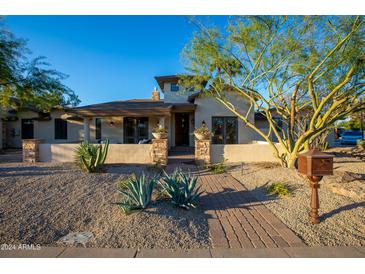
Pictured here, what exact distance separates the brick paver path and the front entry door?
367 inches

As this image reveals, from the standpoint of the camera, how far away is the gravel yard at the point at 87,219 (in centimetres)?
328

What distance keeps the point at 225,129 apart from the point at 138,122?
257 inches

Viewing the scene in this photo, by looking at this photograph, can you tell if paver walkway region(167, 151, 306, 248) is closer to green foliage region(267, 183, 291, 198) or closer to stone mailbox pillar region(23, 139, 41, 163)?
green foliage region(267, 183, 291, 198)

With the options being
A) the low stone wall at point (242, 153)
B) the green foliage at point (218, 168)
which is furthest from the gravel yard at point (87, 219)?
the low stone wall at point (242, 153)

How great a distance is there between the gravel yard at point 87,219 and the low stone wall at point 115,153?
3697 mm

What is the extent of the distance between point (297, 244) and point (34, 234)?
456 cm

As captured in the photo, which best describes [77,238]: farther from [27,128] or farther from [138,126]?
[27,128]

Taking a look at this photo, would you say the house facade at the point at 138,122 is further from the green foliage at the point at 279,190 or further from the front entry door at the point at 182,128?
the green foliage at the point at 279,190

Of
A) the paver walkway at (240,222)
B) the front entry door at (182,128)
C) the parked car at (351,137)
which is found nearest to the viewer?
the paver walkway at (240,222)

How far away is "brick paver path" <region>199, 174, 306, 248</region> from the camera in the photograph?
323 cm

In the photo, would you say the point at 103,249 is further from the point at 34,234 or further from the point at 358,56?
the point at 358,56

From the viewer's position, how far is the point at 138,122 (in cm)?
1478

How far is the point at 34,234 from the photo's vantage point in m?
3.52
